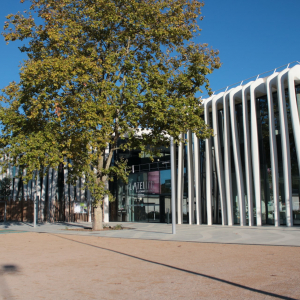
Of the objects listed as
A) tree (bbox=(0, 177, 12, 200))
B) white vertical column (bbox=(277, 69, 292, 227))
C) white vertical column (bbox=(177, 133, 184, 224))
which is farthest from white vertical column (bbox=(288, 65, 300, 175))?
tree (bbox=(0, 177, 12, 200))

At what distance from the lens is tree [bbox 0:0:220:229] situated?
18.6 meters

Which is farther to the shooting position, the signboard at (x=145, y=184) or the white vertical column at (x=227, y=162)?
the signboard at (x=145, y=184)

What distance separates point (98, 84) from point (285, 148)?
11738 millimetres

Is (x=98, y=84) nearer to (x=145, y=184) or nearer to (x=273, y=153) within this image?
(x=273, y=153)

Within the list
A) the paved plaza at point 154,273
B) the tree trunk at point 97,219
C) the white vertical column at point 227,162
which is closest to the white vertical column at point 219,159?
the white vertical column at point 227,162

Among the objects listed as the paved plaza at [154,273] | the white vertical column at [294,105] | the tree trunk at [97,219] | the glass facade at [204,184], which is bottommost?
the paved plaza at [154,273]

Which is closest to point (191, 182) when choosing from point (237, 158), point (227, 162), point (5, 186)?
point (227, 162)

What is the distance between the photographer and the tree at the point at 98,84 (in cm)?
1862

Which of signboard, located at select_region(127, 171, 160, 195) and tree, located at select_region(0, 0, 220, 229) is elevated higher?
tree, located at select_region(0, 0, 220, 229)

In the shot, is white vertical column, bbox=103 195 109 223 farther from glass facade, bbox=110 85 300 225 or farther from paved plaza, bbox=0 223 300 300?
paved plaza, bbox=0 223 300 300

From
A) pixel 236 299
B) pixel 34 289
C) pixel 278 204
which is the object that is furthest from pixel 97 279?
pixel 278 204

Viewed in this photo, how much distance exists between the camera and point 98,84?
63.6 feet

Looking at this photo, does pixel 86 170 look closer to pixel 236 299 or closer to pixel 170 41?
pixel 170 41

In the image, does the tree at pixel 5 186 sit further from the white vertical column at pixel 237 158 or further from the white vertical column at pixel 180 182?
the white vertical column at pixel 237 158
